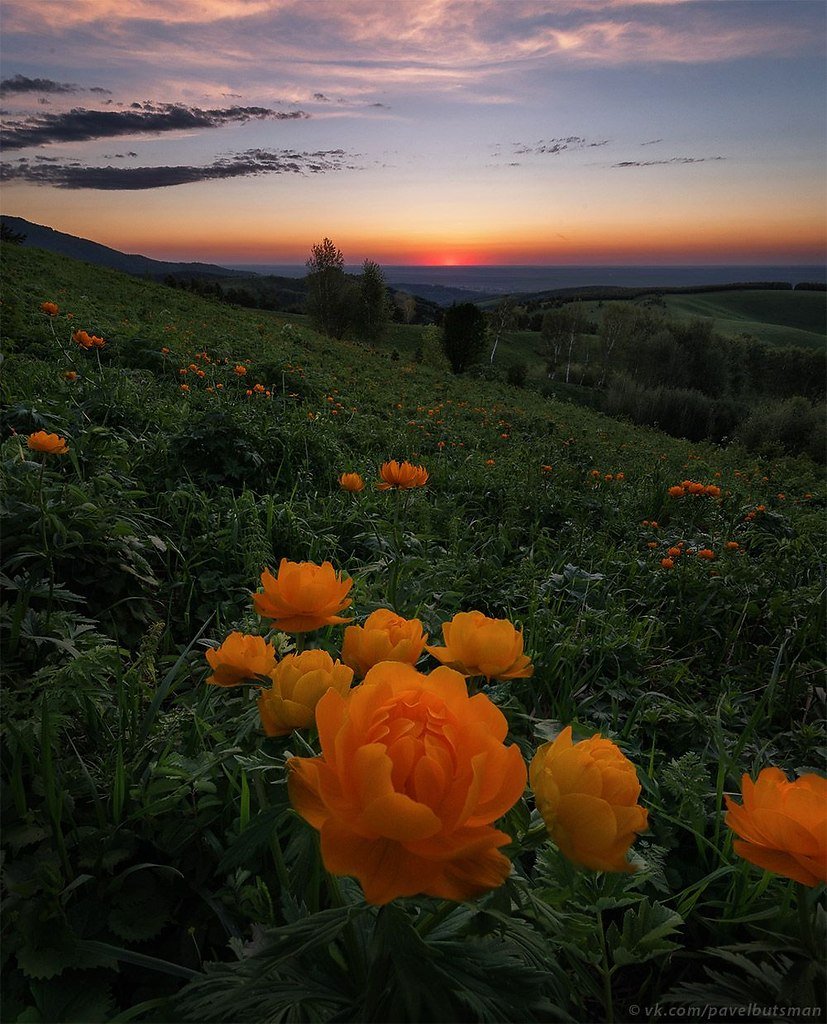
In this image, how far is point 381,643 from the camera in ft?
2.74

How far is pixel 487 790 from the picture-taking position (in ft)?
1.82

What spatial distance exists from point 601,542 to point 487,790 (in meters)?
3.23

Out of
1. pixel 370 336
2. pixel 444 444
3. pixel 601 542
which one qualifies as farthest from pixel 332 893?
pixel 370 336

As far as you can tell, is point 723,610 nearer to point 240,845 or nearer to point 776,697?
point 776,697

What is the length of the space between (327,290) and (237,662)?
146 feet

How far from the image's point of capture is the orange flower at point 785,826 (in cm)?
67

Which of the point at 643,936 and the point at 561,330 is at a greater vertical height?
the point at 561,330

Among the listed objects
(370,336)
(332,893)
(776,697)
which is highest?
(370,336)

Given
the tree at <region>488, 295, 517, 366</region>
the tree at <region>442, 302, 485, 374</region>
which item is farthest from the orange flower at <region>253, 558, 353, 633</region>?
the tree at <region>488, 295, 517, 366</region>

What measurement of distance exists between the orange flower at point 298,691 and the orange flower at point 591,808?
28 centimetres

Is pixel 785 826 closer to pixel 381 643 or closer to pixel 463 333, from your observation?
pixel 381 643

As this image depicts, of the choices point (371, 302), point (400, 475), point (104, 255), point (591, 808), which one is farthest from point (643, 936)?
point (104, 255)

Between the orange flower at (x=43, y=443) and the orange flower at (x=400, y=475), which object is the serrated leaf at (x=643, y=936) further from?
the orange flower at (x=43, y=443)

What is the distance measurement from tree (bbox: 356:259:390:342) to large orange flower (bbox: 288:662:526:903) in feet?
148
